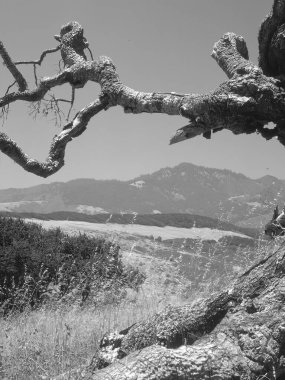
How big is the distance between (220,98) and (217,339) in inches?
92.7

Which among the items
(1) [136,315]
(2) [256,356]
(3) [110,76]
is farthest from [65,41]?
(2) [256,356]

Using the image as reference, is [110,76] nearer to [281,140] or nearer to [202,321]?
[281,140]

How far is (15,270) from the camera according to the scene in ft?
32.9

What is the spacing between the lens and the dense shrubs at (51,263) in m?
9.72

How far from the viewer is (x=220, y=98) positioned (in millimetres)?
4605

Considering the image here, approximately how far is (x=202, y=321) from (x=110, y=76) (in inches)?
130

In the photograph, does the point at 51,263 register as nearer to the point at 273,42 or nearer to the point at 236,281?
the point at 236,281

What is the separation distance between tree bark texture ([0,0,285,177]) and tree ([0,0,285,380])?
1cm

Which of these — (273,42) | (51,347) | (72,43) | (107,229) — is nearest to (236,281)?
(51,347)

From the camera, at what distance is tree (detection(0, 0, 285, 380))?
318 centimetres

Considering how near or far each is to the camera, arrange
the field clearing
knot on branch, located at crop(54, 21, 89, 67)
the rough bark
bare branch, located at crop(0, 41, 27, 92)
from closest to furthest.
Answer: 1. the rough bark
2. knot on branch, located at crop(54, 21, 89, 67)
3. bare branch, located at crop(0, 41, 27, 92)
4. the field clearing

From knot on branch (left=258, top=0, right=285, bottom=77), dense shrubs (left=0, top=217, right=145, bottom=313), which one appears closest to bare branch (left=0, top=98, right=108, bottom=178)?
knot on branch (left=258, top=0, right=285, bottom=77)

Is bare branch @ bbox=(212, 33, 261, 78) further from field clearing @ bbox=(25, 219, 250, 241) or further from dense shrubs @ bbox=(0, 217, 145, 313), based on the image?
field clearing @ bbox=(25, 219, 250, 241)

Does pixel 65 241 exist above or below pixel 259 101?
below
